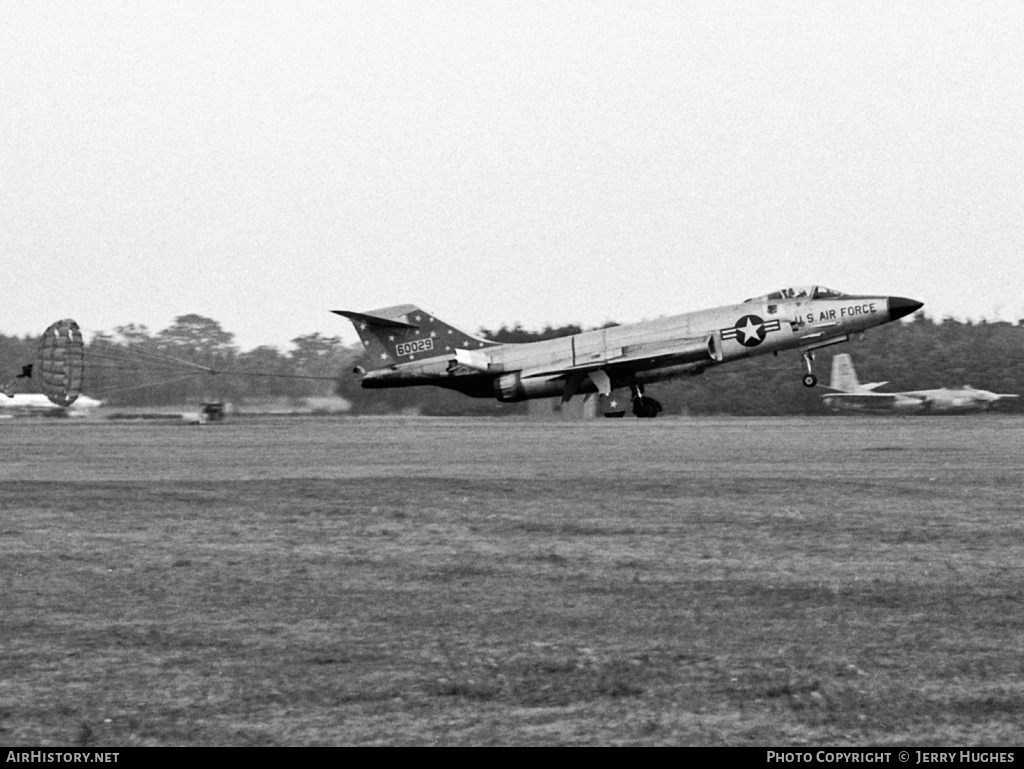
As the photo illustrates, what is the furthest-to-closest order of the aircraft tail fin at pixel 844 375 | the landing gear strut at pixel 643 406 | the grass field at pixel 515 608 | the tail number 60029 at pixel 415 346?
the aircraft tail fin at pixel 844 375 < the tail number 60029 at pixel 415 346 < the landing gear strut at pixel 643 406 < the grass field at pixel 515 608

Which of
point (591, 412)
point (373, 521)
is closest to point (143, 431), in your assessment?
point (591, 412)

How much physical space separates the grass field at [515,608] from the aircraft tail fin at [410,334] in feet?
64.4

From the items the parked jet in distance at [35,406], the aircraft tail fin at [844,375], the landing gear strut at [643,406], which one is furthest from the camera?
the parked jet in distance at [35,406]

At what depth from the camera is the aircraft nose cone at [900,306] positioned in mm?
37875

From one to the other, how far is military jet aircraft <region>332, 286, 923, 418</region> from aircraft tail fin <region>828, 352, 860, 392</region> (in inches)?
664

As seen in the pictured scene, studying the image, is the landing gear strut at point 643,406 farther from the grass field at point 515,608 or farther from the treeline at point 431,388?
the grass field at point 515,608

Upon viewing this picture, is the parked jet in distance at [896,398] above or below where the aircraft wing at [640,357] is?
below

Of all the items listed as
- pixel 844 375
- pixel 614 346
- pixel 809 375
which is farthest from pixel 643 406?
pixel 844 375

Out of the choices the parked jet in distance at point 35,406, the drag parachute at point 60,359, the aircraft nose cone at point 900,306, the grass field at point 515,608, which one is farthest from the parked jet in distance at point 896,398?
the grass field at point 515,608

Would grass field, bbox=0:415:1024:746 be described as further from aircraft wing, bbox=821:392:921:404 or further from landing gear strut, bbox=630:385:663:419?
aircraft wing, bbox=821:392:921:404

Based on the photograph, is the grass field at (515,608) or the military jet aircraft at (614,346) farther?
the military jet aircraft at (614,346)

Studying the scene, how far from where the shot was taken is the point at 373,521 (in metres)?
16.2

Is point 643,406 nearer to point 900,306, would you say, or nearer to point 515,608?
point 900,306

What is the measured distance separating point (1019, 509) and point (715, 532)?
4090 millimetres
